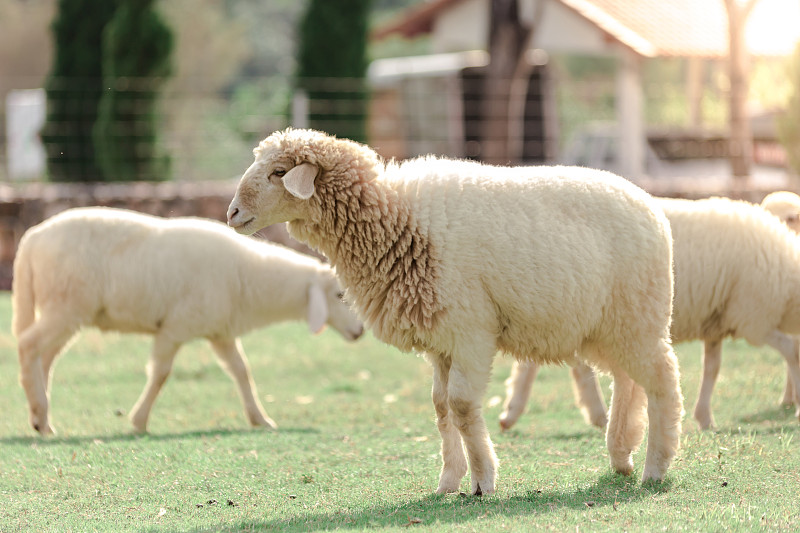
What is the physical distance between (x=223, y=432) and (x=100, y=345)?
452cm

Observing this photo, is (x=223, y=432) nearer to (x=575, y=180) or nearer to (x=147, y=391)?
(x=147, y=391)

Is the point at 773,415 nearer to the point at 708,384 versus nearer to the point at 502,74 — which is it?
the point at 708,384

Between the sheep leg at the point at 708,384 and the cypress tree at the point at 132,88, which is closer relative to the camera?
the sheep leg at the point at 708,384

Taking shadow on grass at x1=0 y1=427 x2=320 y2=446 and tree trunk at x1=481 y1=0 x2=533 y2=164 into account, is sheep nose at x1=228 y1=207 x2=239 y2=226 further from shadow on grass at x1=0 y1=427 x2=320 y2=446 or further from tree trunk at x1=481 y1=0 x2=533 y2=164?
tree trunk at x1=481 y1=0 x2=533 y2=164

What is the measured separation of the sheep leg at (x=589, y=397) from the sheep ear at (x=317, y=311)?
2062mm

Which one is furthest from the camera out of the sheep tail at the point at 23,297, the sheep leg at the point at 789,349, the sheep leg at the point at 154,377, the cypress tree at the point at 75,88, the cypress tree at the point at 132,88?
the cypress tree at the point at 75,88

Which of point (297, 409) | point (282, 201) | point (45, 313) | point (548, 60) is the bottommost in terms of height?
point (297, 409)

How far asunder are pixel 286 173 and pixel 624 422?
2117 millimetres

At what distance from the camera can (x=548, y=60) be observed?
20.7 metres

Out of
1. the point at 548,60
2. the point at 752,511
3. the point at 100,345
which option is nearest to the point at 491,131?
the point at 548,60

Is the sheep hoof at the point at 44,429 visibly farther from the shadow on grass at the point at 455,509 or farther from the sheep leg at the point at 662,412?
the sheep leg at the point at 662,412

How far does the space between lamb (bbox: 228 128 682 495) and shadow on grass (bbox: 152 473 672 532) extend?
0.60 feet

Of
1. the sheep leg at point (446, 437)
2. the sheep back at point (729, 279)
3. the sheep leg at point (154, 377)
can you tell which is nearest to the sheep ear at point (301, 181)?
the sheep leg at point (446, 437)

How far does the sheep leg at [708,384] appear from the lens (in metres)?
7.30
